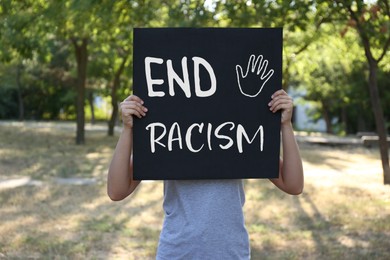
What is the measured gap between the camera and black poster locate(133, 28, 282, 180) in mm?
2193

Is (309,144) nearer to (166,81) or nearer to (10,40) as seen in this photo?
(10,40)

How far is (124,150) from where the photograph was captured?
85.7 inches

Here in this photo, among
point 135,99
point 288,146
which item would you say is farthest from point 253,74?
point 135,99

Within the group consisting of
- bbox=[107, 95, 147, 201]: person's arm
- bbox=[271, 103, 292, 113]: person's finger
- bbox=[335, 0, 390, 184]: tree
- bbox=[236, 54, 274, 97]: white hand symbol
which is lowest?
bbox=[107, 95, 147, 201]: person's arm

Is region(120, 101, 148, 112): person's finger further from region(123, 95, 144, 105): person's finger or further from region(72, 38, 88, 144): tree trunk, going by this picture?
region(72, 38, 88, 144): tree trunk

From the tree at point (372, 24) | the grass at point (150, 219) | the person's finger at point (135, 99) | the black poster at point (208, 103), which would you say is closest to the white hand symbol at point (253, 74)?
the black poster at point (208, 103)

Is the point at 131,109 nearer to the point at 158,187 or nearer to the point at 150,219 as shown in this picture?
the point at 150,219

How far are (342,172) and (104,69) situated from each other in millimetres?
12953

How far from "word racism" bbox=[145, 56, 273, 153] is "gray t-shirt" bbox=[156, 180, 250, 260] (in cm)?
18

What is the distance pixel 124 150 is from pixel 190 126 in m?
0.26

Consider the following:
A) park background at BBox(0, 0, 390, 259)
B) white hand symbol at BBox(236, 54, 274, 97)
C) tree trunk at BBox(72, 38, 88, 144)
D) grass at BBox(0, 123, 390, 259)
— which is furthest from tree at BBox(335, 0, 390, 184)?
tree trunk at BBox(72, 38, 88, 144)

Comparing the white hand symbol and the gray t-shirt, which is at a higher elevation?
the white hand symbol

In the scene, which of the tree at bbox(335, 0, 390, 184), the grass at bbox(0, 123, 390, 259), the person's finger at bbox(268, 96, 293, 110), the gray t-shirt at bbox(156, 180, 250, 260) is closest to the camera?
the gray t-shirt at bbox(156, 180, 250, 260)

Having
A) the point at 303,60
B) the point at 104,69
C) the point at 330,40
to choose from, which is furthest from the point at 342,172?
the point at 104,69
